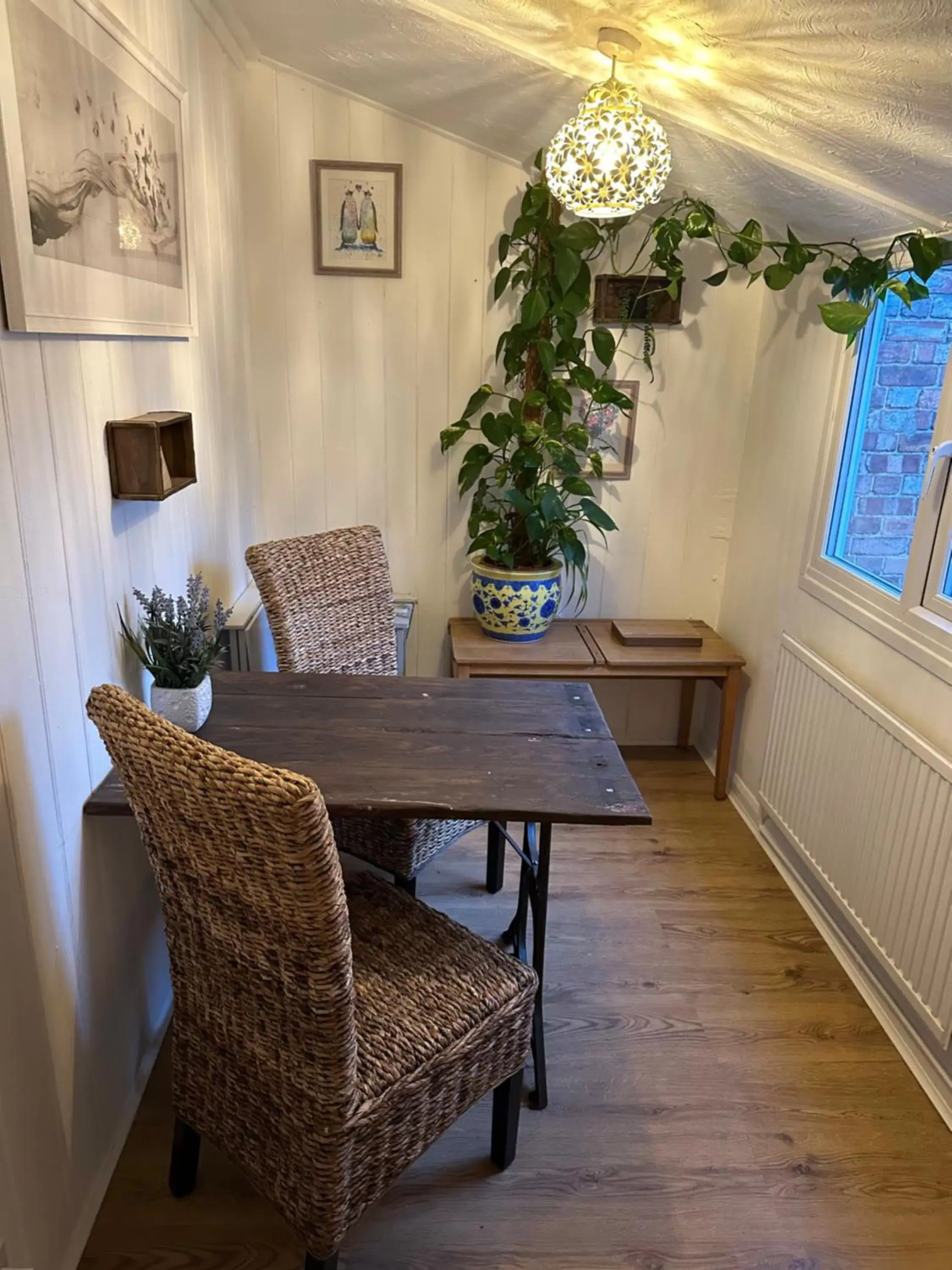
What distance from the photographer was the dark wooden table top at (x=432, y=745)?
142 cm

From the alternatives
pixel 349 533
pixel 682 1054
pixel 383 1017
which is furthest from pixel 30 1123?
pixel 349 533

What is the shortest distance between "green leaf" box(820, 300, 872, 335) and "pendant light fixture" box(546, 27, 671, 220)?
1.59 ft

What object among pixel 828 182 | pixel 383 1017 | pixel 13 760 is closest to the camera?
pixel 13 760

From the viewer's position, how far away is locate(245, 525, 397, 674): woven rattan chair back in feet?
6.66

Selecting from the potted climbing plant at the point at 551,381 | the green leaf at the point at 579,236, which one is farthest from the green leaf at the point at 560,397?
the green leaf at the point at 579,236

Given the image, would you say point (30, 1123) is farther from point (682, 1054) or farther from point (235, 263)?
point (235, 263)

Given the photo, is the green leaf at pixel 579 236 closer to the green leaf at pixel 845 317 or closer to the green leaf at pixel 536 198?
the green leaf at pixel 536 198

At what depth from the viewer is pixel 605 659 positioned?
9.00 feet

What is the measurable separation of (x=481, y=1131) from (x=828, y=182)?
7.07 ft

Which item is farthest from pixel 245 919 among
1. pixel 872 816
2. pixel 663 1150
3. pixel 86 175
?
pixel 872 816

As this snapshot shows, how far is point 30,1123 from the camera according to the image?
123 cm

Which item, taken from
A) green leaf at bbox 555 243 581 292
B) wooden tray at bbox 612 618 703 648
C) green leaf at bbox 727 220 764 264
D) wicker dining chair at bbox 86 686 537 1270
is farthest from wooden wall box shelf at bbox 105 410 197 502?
wooden tray at bbox 612 618 703 648

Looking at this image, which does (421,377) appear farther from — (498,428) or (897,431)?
(897,431)

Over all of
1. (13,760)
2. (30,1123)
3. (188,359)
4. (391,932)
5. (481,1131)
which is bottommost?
(481,1131)
